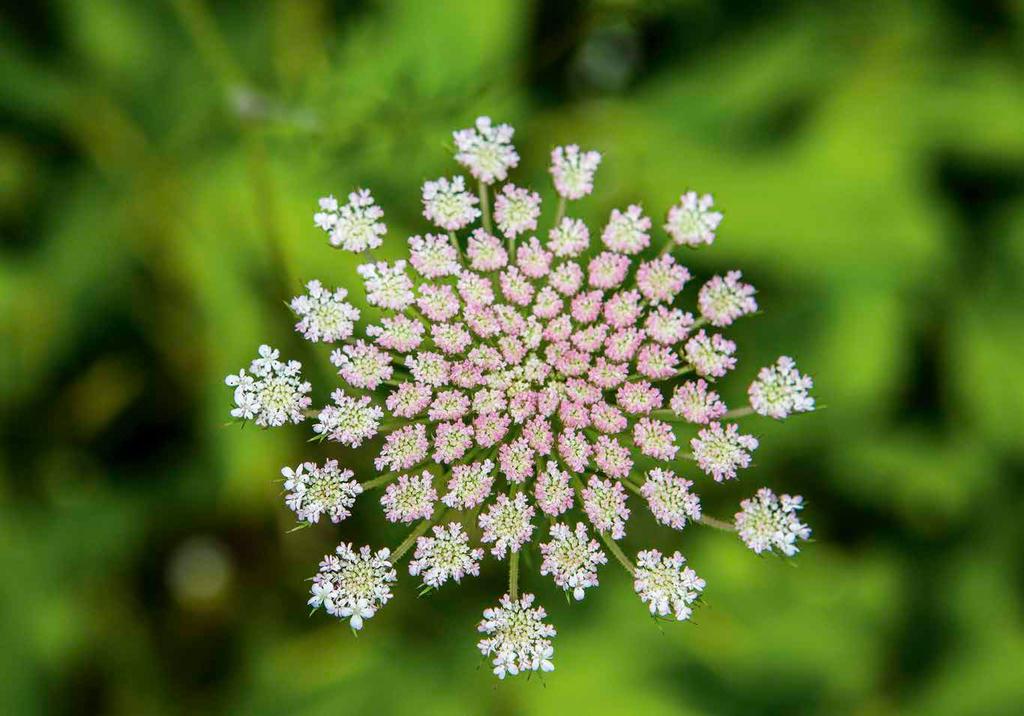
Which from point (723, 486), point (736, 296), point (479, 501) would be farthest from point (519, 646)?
point (723, 486)

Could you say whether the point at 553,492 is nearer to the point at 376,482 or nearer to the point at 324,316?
the point at 376,482

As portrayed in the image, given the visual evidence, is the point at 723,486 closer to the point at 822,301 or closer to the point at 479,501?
the point at 822,301

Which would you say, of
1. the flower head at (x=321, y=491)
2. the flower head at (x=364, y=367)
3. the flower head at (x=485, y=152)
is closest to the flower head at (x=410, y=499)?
the flower head at (x=321, y=491)

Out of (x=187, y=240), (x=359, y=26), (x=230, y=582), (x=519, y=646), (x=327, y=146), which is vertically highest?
(x=359, y=26)

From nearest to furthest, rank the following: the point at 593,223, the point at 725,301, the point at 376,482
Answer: the point at 376,482, the point at 725,301, the point at 593,223

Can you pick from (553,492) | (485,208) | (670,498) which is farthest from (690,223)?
(553,492)

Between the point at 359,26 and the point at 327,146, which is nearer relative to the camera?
the point at 327,146
